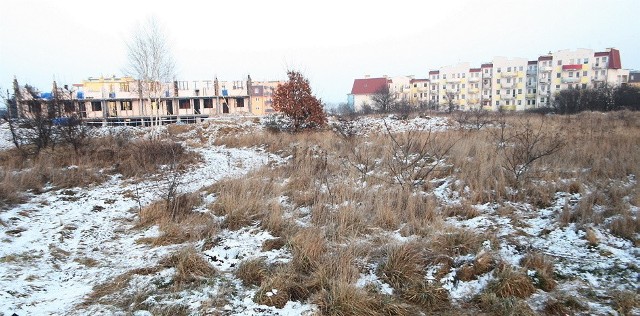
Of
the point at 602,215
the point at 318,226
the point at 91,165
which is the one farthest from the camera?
the point at 91,165

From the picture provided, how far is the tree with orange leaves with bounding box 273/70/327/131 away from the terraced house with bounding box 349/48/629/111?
137 ft

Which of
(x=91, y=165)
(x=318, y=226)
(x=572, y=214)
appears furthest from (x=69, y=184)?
(x=572, y=214)

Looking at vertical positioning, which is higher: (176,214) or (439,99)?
(439,99)

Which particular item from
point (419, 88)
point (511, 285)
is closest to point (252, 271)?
point (511, 285)

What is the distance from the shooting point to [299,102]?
16.9 meters

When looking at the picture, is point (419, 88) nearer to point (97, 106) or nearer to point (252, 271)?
point (97, 106)

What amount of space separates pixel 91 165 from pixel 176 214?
5.79 m

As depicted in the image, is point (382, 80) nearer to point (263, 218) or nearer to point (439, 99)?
point (439, 99)

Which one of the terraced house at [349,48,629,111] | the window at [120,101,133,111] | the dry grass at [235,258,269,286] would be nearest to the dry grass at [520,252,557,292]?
the dry grass at [235,258,269,286]

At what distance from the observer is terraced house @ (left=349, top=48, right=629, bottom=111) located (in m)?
61.1

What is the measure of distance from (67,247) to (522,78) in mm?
77534

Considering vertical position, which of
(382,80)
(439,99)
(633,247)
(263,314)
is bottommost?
(263,314)

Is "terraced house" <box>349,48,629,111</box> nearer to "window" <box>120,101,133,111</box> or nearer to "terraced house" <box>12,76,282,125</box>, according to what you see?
"terraced house" <box>12,76,282,125</box>

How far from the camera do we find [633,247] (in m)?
3.71
